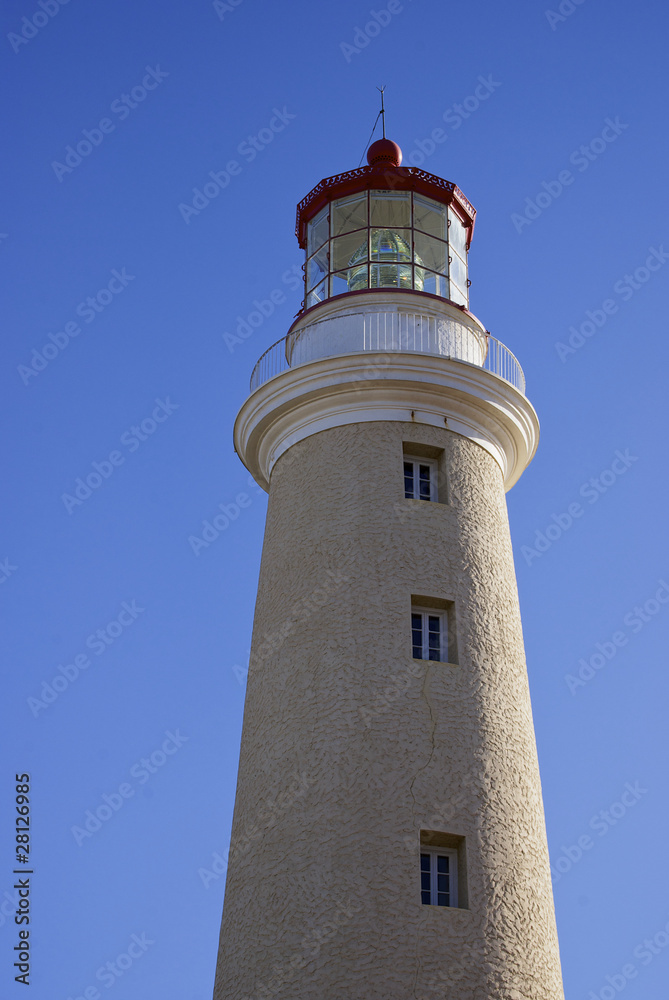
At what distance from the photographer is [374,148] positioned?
1883cm

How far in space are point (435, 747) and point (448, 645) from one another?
1495 millimetres

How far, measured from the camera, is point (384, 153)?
1869 centimetres

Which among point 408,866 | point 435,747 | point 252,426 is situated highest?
point 252,426

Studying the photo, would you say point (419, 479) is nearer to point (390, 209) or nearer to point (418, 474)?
point (418, 474)

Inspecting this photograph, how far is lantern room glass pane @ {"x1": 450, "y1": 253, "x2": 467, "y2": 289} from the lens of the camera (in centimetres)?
1832

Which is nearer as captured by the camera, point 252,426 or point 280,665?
point 280,665

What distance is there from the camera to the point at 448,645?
14.4 metres

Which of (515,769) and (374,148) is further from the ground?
(374,148)

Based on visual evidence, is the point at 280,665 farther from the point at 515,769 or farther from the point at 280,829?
the point at 515,769

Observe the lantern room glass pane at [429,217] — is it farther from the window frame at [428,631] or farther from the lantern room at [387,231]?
the window frame at [428,631]

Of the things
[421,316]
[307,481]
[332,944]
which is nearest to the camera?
[332,944]

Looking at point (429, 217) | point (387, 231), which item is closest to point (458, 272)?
point (429, 217)

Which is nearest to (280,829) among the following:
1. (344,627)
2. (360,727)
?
(360,727)

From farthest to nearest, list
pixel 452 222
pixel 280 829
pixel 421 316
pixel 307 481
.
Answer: pixel 452 222
pixel 421 316
pixel 307 481
pixel 280 829
